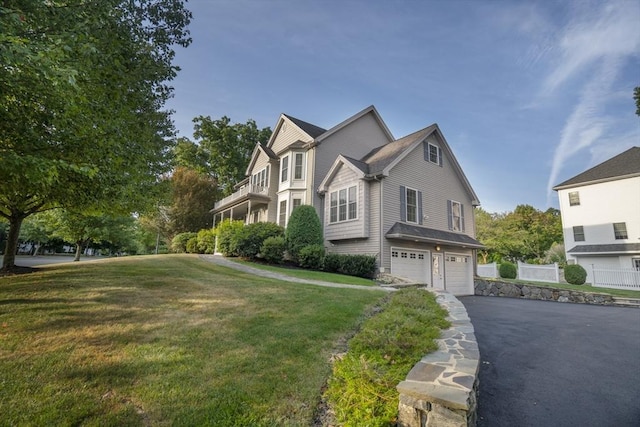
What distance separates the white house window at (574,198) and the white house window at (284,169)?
81.0ft

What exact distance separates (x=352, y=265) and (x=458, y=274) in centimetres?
743

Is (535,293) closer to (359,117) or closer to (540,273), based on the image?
(540,273)

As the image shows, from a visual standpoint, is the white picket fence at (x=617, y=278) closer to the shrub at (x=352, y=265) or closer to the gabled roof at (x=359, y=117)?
the gabled roof at (x=359, y=117)

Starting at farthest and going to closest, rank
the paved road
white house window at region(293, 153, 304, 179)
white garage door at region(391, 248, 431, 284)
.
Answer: white house window at region(293, 153, 304, 179), white garage door at region(391, 248, 431, 284), the paved road

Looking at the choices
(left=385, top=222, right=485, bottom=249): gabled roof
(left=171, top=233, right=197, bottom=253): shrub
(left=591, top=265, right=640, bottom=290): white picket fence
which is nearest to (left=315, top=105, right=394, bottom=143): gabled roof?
(left=385, top=222, right=485, bottom=249): gabled roof

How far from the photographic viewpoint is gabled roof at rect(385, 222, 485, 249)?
44.5ft

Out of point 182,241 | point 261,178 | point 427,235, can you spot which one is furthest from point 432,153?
point 182,241

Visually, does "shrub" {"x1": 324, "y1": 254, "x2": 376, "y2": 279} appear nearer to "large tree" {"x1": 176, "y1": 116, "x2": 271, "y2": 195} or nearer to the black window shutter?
the black window shutter

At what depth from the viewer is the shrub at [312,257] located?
1398 cm

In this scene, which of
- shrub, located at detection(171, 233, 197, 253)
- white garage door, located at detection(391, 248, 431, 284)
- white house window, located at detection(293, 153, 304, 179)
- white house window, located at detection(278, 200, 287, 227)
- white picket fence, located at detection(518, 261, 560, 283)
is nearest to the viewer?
white garage door, located at detection(391, 248, 431, 284)

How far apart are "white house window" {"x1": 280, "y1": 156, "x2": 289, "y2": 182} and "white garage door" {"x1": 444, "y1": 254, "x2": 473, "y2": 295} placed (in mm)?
10659

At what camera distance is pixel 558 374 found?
475 cm

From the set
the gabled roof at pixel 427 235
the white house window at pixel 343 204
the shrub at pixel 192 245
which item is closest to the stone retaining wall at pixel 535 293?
the gabled roof at pixel 427 235

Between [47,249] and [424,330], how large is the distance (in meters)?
59.3
